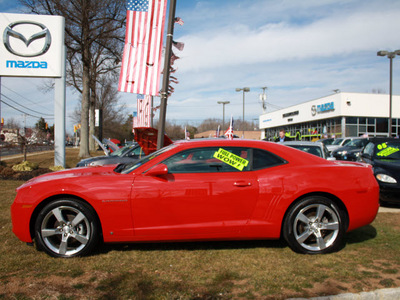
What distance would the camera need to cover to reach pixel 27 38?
1255cm

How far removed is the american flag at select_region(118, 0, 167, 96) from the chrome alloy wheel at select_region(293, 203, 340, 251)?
3.57 m

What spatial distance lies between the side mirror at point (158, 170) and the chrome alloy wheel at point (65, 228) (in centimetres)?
92

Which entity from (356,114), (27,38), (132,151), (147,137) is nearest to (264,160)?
(147,137)

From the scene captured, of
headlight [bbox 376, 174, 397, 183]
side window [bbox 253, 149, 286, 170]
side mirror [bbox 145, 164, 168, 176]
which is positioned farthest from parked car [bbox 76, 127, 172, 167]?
headlight [bbox 376, 174, 397, 183]

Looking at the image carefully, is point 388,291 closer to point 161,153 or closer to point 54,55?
point 161,153

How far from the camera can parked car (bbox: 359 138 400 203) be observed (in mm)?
6427

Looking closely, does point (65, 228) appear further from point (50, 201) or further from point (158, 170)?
point (158, 170)

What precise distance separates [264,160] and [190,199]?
110 centimetres

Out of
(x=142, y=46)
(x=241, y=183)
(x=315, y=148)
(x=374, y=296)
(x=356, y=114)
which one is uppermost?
(x=356, y=114)

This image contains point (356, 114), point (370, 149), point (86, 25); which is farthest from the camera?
point (356, 114)

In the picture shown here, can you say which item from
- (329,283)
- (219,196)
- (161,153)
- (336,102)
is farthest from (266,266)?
(336,102)

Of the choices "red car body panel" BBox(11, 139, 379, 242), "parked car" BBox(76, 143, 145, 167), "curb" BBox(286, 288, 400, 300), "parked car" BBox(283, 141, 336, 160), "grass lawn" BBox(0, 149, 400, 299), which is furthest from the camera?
A: "parked car" BBox(76, 143, 145, 167)

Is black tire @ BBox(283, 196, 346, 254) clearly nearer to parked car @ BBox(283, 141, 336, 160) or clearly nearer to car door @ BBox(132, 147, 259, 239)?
car door @ BBox(132, 147, 259, 239)

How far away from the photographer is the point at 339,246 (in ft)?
14.0
